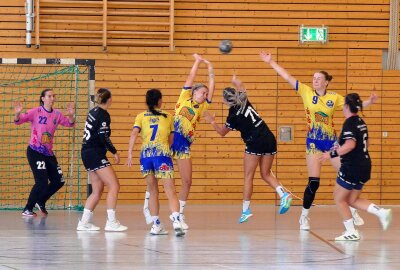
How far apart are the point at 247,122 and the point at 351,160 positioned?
230 centimetres

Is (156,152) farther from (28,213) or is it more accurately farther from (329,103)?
(28,213)

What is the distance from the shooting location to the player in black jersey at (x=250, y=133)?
13875 millimetres

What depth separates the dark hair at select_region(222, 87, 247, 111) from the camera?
13828mm

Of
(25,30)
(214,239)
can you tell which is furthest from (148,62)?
(214,239)

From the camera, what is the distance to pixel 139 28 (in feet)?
61.6

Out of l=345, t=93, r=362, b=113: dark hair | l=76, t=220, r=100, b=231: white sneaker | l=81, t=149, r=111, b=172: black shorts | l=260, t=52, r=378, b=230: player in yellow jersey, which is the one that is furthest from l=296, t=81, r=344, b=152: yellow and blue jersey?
l=76, t=220, r=100, b=231: white sneaker

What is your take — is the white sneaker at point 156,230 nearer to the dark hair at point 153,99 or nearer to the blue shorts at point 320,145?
the dark hair at point 153,99

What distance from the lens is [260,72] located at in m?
19.0

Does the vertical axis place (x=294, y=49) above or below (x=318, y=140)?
above

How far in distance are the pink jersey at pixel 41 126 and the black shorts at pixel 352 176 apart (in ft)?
17.7

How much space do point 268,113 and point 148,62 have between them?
2.55 meters

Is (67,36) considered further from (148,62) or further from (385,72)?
(385,72)

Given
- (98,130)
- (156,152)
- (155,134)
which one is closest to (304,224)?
(156,152)

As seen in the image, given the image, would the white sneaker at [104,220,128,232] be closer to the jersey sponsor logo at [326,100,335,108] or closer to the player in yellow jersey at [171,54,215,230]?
the player in yellow jersey at [171,54,215,230]
